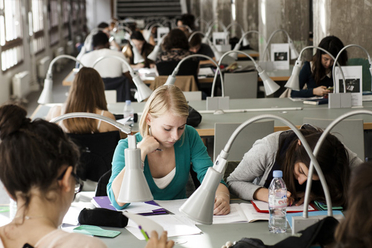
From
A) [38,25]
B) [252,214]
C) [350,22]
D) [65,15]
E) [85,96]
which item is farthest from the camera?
[65,15]

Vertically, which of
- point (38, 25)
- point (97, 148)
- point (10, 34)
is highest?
point (38, 25)

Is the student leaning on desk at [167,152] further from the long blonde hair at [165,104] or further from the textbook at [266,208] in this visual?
the textbook at [266,208]

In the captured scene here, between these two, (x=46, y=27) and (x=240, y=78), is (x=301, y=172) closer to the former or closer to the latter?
(x=240, y=78)

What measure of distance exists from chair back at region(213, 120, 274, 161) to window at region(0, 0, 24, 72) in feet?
17.7

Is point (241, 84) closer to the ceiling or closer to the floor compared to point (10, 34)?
closer to the floor

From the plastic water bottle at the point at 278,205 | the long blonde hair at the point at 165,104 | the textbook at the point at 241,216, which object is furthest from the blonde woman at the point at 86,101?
the plastic water bottle at the point at 278,205

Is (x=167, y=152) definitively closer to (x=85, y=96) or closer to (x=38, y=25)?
(x=85, y=96)

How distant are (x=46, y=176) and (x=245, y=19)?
10588 mm

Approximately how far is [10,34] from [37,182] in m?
7.67

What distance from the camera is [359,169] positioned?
1.09m

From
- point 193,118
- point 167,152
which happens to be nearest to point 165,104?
point 167,152

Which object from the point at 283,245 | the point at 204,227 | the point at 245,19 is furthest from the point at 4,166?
the point at 245,19

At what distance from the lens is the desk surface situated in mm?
3552

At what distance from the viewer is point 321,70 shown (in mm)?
4648
